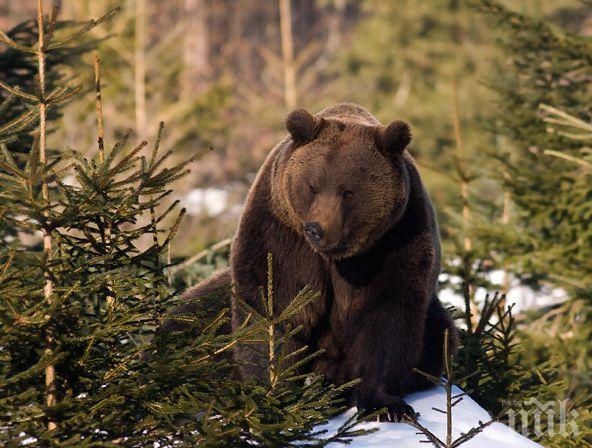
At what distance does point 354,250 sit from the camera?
4082 millimetres

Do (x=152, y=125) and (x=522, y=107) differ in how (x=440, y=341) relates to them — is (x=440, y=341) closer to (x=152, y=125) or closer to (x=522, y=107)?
(x=522, y=107)

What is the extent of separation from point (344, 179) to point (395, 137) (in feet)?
1.05

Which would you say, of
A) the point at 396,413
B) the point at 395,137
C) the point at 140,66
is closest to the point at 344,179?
the point at 395,137

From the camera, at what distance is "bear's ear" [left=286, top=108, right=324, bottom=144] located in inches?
163

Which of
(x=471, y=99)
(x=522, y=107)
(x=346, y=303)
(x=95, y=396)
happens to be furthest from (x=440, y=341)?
(x=471, y=99)

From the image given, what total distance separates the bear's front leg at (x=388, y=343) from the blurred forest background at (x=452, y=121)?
756mm

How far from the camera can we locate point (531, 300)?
11.5 m

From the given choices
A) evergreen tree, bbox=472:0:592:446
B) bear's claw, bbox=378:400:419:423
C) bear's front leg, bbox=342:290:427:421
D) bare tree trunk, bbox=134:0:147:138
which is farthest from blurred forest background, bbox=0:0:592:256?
bear's claw, bbox=378:400:419:423

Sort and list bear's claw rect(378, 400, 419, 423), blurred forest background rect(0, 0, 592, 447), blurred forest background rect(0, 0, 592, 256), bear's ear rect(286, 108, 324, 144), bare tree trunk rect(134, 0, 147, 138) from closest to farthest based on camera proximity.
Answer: bear's claw rect(378, 400, 419, 423), bear's ear rect(286, 108, 324, 144), blurred forest background rect(0, 0, 592, 447), blurred forest background rect(0, 0, 592, 256), bare tree trunk rect(134, 0, 147, 138)

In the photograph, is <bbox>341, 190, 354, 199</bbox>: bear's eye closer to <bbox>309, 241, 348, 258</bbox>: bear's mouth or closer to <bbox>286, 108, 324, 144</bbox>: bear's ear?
<bbox>309, 241, 348, 258</bbox>: bear's mouth

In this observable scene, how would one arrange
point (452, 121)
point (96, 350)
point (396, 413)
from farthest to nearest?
point (452, 121), point (396, 413), point (96, 350)

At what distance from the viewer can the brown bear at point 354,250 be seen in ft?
13.3

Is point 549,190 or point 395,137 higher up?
point 395,137

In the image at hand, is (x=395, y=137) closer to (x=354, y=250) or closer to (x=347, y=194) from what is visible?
(x=347, y=194)
